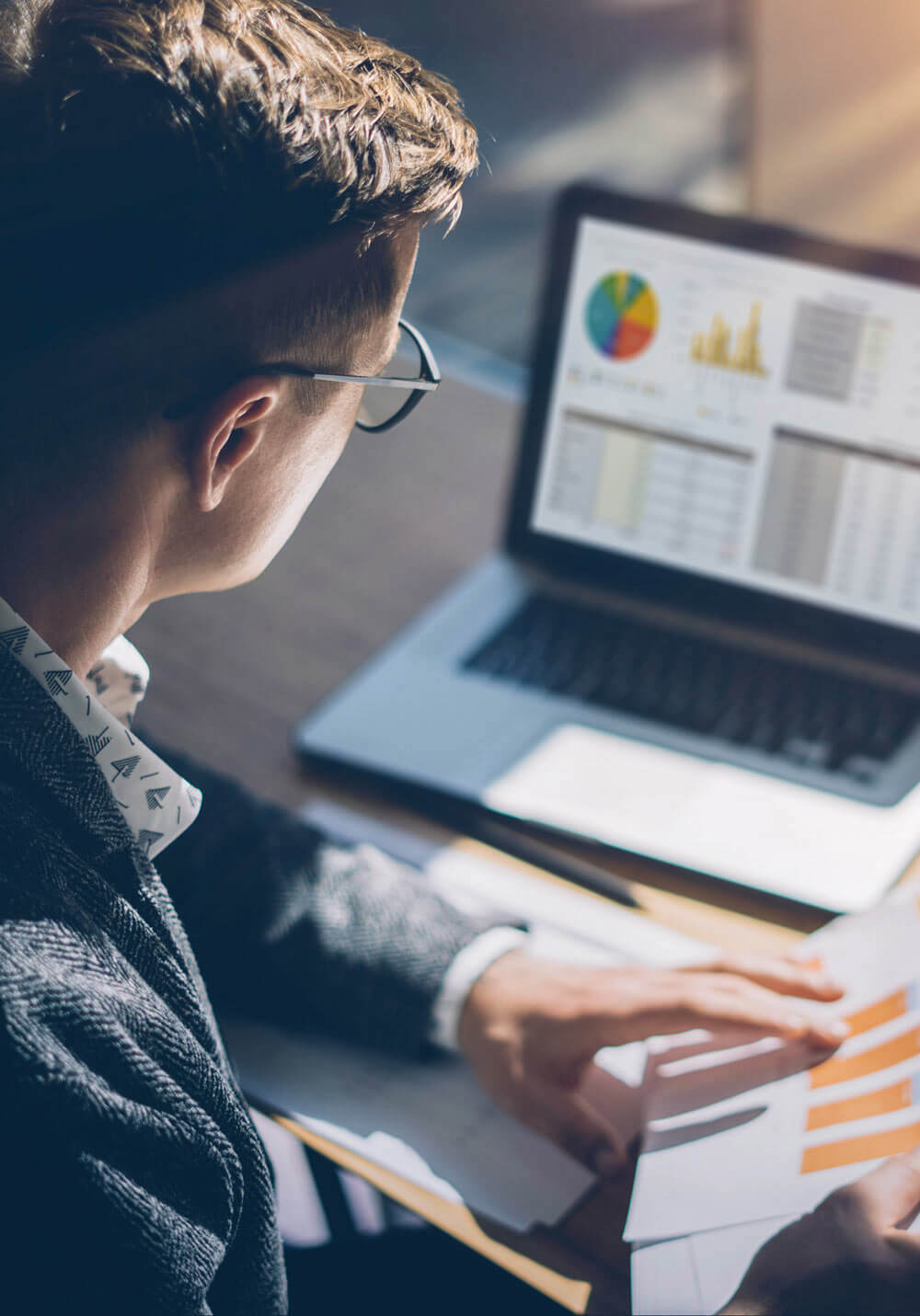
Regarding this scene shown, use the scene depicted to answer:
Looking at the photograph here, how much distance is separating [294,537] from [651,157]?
3687 mm

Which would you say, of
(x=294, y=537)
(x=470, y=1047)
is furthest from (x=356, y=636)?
(x=470, y=1047)

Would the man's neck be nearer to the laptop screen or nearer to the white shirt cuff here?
the white shirt cuff

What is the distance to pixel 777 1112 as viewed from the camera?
0.63 m

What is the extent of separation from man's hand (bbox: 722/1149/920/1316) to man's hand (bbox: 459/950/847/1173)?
10cm

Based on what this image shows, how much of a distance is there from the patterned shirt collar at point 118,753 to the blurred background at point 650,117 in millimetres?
257

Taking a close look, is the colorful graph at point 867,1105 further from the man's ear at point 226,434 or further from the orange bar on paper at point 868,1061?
the man's ear at point 226,434

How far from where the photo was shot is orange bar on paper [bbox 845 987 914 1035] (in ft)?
2.17

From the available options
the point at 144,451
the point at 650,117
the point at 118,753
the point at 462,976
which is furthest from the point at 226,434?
the point at 650,117

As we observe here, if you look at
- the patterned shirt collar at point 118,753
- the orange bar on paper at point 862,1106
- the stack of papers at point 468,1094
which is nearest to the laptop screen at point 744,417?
the stack of papers at point 468,1094

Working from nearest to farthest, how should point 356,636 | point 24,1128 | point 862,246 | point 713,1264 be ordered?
point 24,1128 < point 713,1264 < point 862,246 < point 356,636

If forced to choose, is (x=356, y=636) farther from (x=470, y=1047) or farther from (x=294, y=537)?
(x=470, y=1047)

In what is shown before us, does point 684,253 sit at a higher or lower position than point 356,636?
higher

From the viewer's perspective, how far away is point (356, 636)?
1.08 meters

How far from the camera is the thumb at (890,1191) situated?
0.55m
